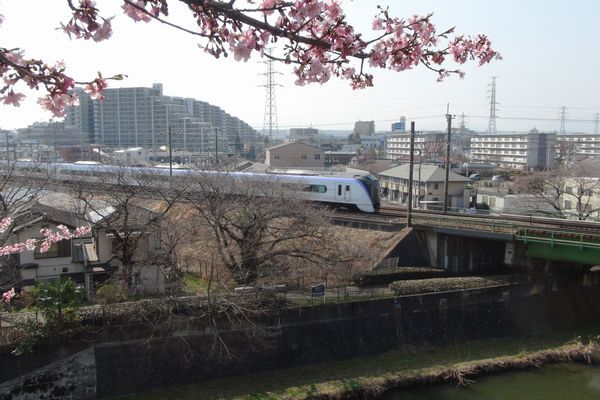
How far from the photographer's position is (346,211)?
874 inches

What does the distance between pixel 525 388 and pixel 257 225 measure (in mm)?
8524

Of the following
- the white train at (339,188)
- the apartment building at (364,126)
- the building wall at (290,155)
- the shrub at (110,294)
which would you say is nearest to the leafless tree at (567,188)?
the white train at (339,188)

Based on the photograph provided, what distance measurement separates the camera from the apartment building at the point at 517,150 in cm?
6762

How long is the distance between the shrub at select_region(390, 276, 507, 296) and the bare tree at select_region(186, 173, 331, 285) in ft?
8.61

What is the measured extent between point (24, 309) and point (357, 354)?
8743 millimetres

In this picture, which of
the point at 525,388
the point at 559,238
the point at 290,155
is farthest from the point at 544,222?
the point at 290,155

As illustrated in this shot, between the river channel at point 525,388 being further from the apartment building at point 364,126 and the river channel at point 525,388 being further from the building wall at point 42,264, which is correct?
the apartment building at point 364,126

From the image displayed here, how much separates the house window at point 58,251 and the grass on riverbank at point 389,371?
Answer: 5968mm

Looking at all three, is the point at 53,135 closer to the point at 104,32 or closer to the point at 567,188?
the point at 567,188

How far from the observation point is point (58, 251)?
15.2m

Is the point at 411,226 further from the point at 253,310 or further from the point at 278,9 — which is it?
the point at 278,9

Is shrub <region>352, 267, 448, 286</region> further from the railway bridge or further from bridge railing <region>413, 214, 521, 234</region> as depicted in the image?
bridge railing <region>413, 214, 521, 234</region>

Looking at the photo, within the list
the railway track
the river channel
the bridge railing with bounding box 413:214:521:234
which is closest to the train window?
the railway track

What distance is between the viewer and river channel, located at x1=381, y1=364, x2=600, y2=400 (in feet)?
40.0
